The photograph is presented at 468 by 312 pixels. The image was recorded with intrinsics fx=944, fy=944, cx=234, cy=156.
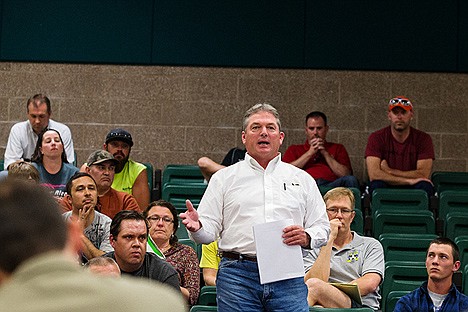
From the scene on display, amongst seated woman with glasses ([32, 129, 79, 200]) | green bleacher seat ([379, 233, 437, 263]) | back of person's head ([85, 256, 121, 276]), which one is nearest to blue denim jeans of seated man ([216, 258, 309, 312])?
back of person's head ([85, 256, 121, 276])

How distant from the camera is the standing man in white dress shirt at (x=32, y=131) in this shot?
801cm

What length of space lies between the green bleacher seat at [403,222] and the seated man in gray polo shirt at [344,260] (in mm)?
1049

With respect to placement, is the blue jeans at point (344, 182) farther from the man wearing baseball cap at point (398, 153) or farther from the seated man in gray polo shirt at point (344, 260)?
the seated man in gray polo shirt at point (344, 260)

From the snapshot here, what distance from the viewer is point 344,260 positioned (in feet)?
19.7

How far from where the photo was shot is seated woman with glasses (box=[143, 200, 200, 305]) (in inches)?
227

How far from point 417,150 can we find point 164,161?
2.52m

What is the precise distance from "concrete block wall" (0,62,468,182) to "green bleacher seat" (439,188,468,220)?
156 cm

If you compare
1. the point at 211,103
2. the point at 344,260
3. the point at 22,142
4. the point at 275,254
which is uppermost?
the point at 211,103

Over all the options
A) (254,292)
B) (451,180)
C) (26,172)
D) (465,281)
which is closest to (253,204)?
(254,292)

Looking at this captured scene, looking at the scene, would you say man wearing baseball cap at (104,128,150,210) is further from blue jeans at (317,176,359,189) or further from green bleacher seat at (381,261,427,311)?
green bleacher seat at (381,261,427,311)

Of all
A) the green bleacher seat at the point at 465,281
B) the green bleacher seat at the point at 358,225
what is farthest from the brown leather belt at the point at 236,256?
the green bleacher seat at the point at 358,225

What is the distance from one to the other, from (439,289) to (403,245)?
1000mm

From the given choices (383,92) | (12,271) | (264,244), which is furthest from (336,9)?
(12,271)

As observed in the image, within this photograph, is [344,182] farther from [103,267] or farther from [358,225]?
[103,267]
